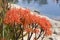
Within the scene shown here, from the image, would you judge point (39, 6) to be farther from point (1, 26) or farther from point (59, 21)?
point (1, 26)

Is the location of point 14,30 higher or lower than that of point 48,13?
higher

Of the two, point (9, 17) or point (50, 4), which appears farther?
point (50, 4)

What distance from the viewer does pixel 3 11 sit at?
180 cm

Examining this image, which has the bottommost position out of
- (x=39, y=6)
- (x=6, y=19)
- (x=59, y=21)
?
(x=59, y=21)

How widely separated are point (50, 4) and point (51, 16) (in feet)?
0.65

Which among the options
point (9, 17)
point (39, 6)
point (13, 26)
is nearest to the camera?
point (9, 17)

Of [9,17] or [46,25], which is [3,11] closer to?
[9,17]

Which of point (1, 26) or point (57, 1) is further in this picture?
point (57, 1)

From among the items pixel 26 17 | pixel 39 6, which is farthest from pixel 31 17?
pixel 39 6

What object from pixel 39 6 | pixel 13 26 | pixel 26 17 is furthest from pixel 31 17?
pixel 39 6

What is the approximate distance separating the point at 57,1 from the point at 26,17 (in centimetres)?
218

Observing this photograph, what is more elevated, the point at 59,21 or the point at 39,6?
the point at 39,6

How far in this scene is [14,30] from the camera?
1741mm

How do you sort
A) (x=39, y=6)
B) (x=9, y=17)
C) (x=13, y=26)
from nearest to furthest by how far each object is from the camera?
1. (x=9, y=17)
2. (x=13, y=26)
3. (x=39, y=6)
